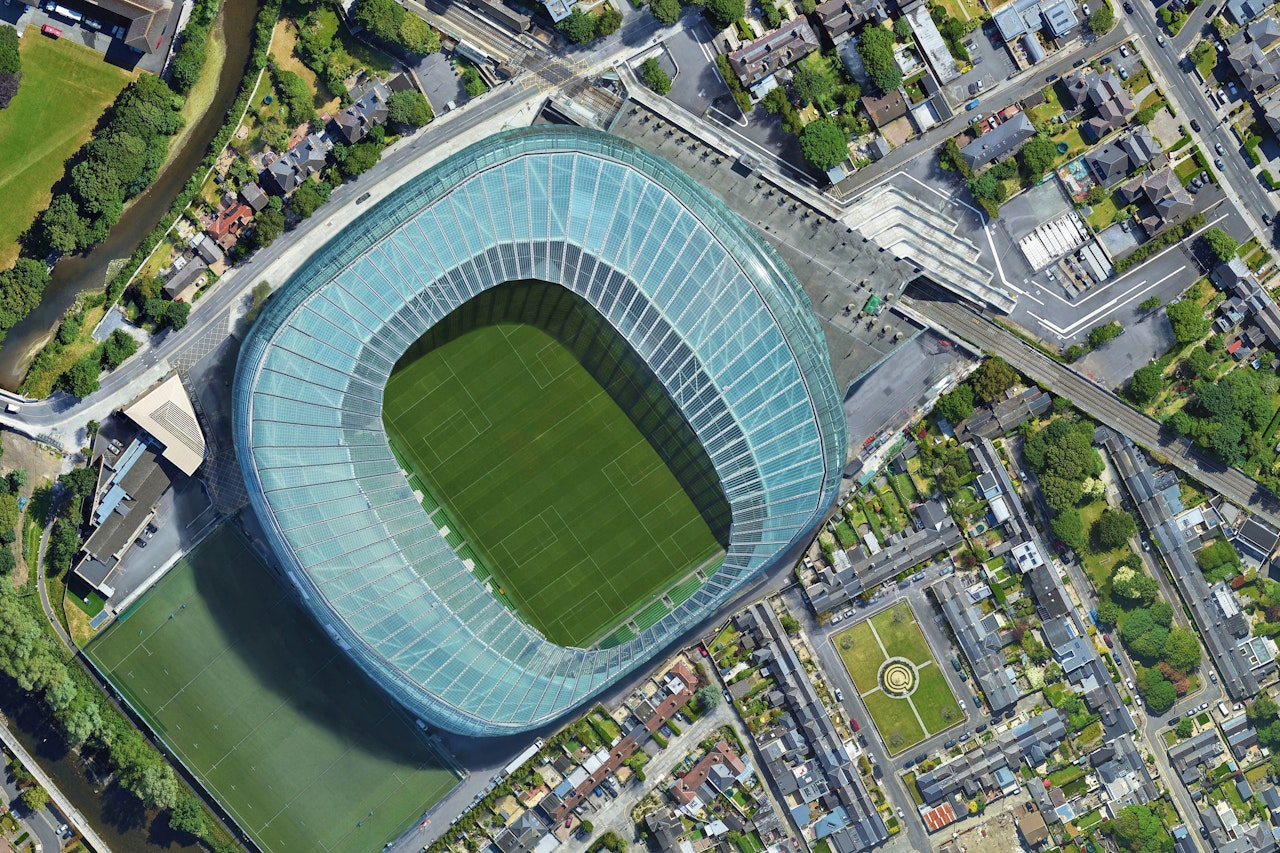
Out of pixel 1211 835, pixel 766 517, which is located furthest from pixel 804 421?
Result: pixel 1211 835

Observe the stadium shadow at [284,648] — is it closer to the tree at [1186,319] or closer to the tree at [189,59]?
the tree at [189,59]

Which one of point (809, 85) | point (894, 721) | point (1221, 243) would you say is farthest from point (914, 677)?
point (809, 85)

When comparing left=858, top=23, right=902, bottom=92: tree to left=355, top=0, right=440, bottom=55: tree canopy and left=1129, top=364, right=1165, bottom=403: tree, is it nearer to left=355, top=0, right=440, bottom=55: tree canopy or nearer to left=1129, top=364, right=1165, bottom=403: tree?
left=1129, top=364, right=1165, bottom=403: tree

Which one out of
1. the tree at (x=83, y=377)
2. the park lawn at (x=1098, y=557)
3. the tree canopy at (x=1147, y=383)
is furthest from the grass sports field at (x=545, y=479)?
the tree canopy at (x=1147, y=383)

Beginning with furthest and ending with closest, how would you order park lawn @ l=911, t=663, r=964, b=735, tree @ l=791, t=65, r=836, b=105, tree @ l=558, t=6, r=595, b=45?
park lawn @ l=911, t=663, r=964, b=735, tree @ l=791, t=65, r=836, b=105, tree @ l=558, t=6, r=595, b=45

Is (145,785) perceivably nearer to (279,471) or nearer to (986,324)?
(279,471)

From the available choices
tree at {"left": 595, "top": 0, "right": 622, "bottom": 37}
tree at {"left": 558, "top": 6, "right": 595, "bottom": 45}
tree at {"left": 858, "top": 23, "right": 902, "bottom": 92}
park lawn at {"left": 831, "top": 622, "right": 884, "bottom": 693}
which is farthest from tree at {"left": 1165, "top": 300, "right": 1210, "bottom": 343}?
tree at {"left": 558, "top": 6, "right": 595, "bottom": 45}
